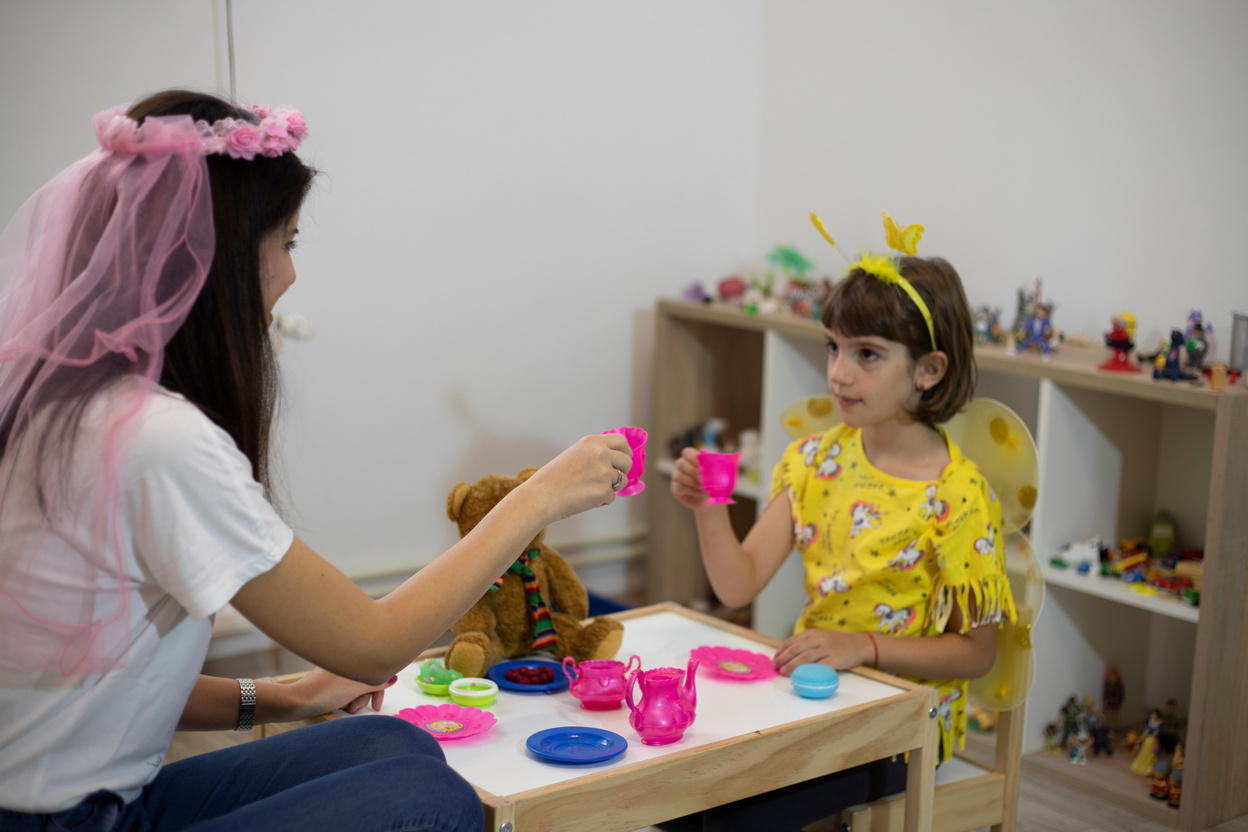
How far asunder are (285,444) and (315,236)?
555 mm

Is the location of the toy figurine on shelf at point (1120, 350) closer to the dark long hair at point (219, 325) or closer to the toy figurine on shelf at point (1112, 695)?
the toy figurine on shelf at point (1112, 695)

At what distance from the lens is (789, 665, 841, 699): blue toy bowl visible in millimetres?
1596

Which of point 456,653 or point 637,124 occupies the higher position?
point 637,124

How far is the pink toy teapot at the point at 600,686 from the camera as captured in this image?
1542 millimetres

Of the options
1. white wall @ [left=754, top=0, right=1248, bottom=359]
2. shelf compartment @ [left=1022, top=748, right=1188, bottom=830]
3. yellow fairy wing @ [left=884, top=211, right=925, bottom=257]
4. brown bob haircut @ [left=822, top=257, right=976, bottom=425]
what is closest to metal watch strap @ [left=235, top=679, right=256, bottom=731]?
brown bob haircut @ [left=822, top=257, right=976, bottom=425]

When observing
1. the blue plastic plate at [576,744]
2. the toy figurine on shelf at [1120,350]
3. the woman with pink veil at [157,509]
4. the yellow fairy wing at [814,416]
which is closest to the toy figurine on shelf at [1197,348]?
the toy figurine on shelf at [1120,350]

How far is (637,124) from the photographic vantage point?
3484 millimetres

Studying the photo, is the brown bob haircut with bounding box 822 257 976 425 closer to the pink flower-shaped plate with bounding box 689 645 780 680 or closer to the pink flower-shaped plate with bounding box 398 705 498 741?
the pink flower-shaped plate with bounding box 689 645 780 680

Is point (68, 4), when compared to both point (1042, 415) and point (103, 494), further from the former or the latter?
point (1042, 415)

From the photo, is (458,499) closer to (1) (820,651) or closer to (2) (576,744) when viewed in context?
(2) (576,744)

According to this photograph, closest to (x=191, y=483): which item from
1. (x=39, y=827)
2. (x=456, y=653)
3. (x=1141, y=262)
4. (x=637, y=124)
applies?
(x=39, y=827)

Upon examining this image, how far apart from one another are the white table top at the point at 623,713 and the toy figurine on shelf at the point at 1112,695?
134 centimetres

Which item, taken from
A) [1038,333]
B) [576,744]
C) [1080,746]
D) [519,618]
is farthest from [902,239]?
[1080,746]

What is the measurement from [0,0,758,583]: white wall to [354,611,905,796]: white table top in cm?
151
